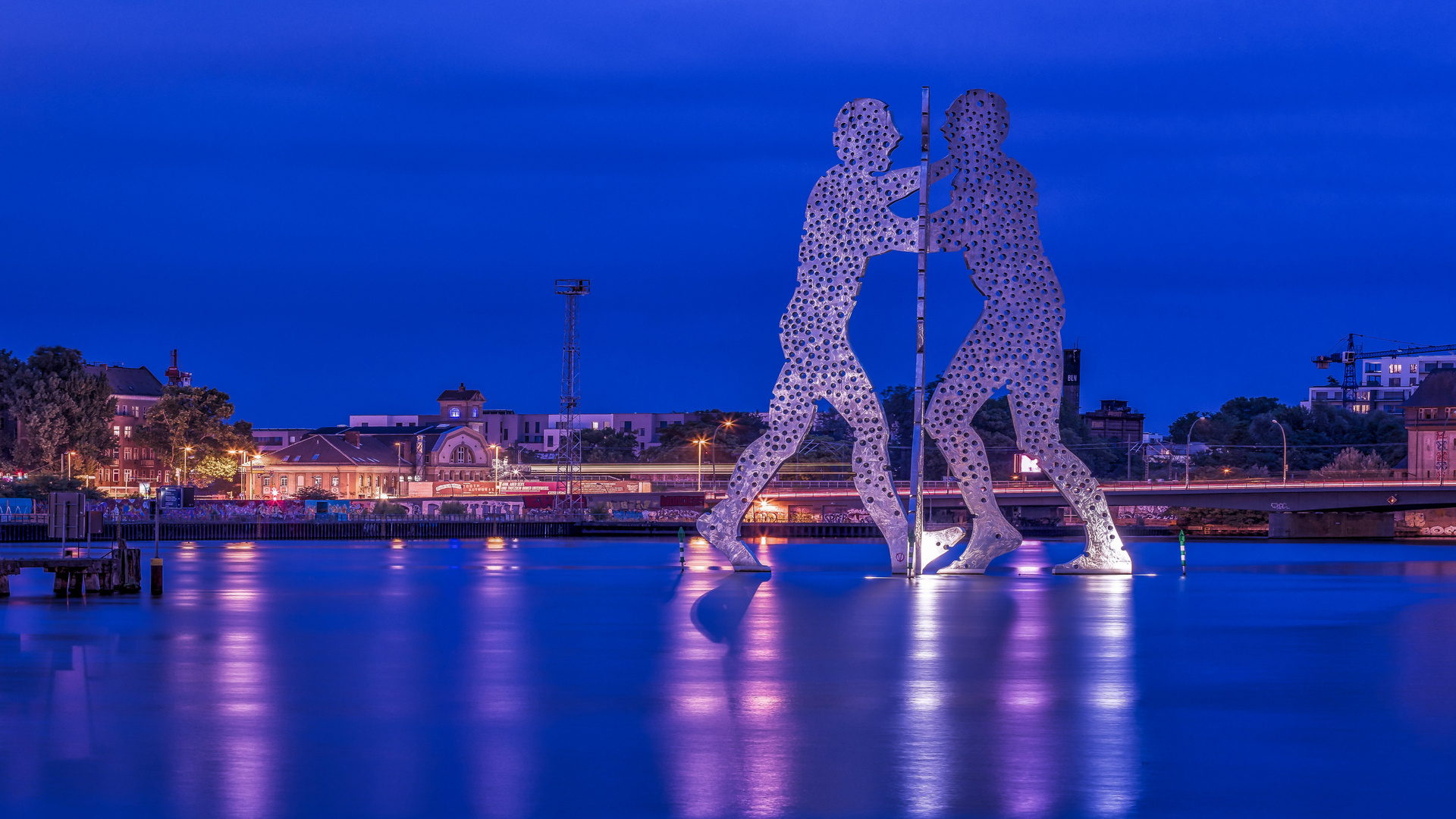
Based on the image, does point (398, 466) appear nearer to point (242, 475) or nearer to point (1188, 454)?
point (242, 475)

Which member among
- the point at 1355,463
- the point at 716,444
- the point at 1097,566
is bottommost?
the point at 1097,566

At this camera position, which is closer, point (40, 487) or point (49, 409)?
point (40, 487)

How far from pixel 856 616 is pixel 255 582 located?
1952cm

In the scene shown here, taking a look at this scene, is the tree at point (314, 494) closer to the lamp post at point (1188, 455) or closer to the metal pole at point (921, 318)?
the lamp post at point (1188, 455)

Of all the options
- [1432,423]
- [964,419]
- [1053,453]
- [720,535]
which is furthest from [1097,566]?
[1432,423]

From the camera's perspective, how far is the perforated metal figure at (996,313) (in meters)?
44.2

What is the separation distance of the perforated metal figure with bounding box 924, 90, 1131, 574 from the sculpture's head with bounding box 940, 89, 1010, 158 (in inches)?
0.7

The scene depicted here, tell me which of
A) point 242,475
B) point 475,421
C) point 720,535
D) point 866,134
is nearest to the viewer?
point 866,134

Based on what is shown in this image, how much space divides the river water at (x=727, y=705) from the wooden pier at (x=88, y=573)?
145cm

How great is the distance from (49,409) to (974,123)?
7263 cm

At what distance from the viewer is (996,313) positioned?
4438 centimetres

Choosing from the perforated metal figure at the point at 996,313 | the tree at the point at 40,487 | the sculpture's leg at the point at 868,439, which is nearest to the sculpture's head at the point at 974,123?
the perforated metal figure at the point at 996,313

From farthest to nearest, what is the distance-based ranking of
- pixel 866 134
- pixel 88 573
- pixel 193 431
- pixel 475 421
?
pixel 475 421 → pixel 193 431 → pixel 866 134 → pixel 88 573

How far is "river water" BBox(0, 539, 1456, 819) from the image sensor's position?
14461 mm
